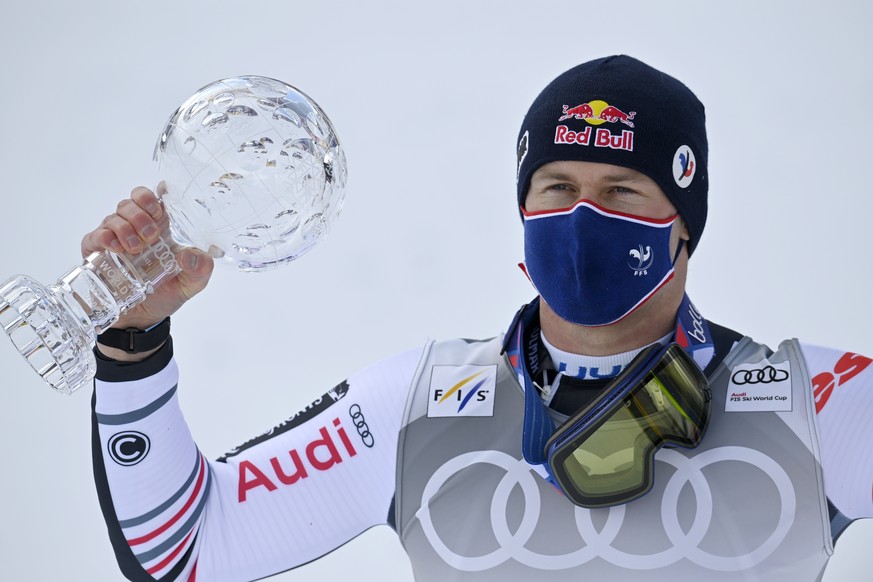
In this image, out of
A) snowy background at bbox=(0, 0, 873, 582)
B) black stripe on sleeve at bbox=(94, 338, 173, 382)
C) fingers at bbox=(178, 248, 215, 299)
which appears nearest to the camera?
fingers at bbox=(178, 248, 215, 299)

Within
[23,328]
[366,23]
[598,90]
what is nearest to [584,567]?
[598,90]

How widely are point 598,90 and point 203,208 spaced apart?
26.6 inches

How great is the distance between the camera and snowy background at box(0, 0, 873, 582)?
268 centimetres

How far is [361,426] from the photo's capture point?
5.98 feet

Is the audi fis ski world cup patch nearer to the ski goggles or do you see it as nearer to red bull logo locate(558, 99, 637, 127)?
the ski goggles

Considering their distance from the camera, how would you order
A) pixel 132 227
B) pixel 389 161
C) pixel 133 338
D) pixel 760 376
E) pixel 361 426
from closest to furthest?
pixel 132 227 → pixel 133 338 → pixel 760 376 → pixel 361 426 → pixel 389 161

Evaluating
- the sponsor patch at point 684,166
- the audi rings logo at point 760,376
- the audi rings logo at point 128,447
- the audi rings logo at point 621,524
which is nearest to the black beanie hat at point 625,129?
the sponsor patch at point 684,166

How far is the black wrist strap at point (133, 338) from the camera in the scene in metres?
1.60

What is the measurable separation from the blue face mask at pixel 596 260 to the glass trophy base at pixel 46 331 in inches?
26.9

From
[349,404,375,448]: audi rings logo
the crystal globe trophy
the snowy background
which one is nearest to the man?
[349,404,375,448]: audi rings logo

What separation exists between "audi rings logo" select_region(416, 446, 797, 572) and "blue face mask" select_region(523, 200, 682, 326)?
0.24 m

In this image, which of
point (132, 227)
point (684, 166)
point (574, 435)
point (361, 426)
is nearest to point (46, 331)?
point (132, 227)

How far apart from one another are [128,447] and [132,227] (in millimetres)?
374

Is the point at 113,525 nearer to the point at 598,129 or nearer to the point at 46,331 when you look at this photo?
the point at 46,331
